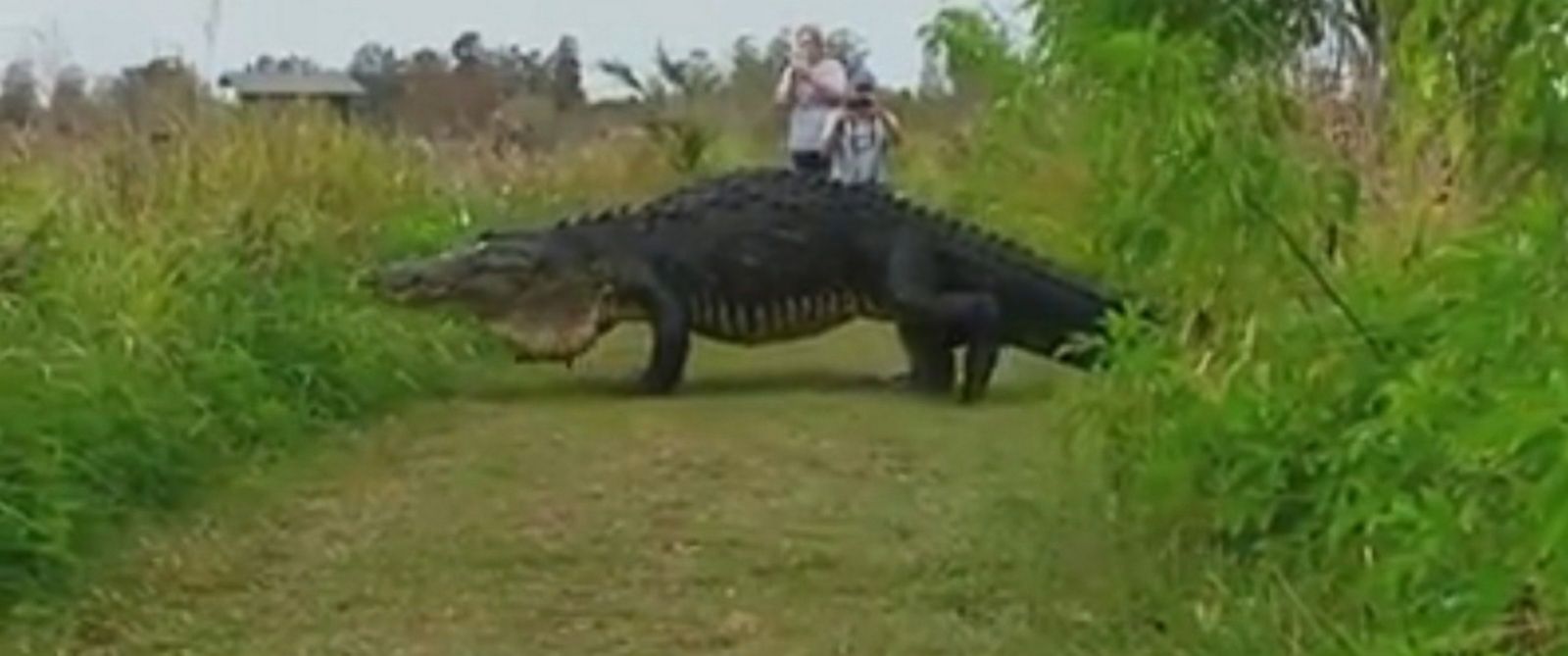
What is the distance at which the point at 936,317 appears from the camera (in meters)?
9.35

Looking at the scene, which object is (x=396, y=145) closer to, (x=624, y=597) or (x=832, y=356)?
(x=832, y=356)

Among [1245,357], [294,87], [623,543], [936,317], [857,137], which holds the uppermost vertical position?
[294,87]

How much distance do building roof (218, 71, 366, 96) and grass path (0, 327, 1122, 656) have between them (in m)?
4.04

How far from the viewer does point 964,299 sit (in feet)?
30.8

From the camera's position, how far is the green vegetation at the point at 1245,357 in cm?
368

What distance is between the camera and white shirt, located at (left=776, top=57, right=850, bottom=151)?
1271 cm

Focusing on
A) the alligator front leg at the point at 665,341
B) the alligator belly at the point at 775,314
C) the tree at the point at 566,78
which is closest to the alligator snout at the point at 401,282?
the alligator front leg at the point at 665,341

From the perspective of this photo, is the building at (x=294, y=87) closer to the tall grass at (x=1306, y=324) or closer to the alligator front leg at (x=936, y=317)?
the alligator front leg at (x=936, y=317)

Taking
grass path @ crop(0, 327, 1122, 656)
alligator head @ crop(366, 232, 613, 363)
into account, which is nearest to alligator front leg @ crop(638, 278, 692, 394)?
alligator head @ crop(366, 232, 613, 363)

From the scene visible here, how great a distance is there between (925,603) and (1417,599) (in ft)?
6.16

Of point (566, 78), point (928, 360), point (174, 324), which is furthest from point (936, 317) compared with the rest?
point (566, 78)

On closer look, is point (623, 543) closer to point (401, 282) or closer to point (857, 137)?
point (401, 282)

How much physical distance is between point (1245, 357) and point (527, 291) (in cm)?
425

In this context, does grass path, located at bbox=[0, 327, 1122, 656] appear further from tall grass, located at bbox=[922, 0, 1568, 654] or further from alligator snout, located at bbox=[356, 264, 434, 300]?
alligator snout, located at bbox=[356, 264, 434, 300]
